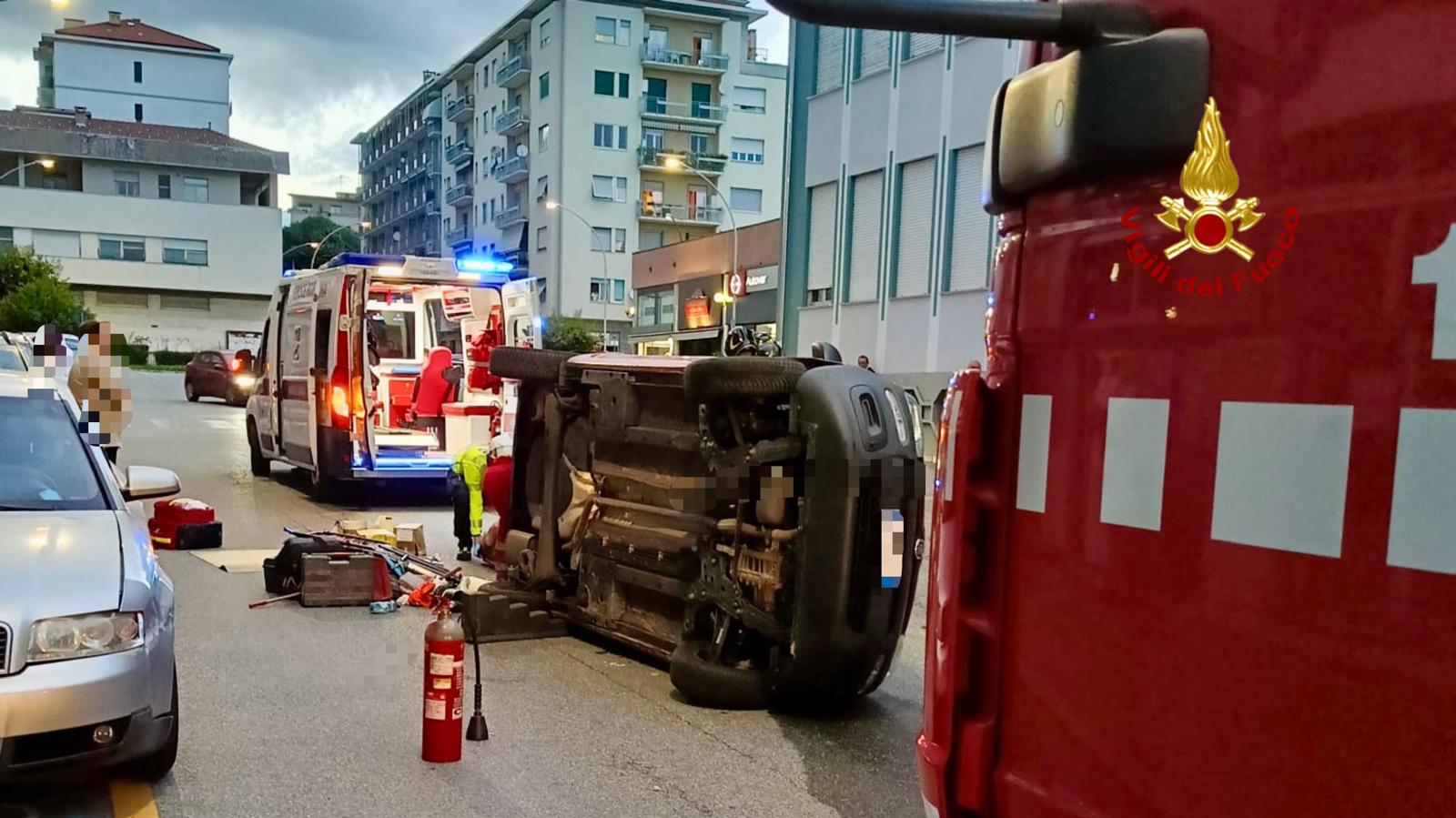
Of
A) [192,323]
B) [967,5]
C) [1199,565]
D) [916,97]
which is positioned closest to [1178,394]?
[1199,565]

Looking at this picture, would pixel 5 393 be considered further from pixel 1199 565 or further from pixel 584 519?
pixel 1199 565

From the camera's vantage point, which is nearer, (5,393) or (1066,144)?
(1066,144)

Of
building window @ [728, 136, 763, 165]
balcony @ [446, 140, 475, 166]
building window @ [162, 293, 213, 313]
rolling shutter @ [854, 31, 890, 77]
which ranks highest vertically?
balcony @ [446, 140, 475, 166]

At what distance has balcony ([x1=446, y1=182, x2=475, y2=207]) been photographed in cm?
7612

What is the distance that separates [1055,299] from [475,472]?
305 inches

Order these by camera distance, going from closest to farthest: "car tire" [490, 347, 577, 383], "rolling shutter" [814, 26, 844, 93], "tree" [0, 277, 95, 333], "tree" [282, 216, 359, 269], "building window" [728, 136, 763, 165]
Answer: "car tire" [490, 347, 577, 383] → "rolling shutter" [814, 26, 844, 93] → "tree" [0, 277, 95, 333] → "building window" [728, 136, 763, 165] → "tree" [282, 216, 359, 269]

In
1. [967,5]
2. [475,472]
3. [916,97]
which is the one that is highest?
[916,97]

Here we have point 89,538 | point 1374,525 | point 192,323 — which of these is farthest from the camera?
point 192,323

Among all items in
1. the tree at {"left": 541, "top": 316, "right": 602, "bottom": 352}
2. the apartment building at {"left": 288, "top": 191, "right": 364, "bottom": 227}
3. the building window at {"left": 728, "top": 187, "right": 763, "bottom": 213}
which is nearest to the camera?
the tree at {"left": 541, "top": 316, "right": 602, "bottom": 352}

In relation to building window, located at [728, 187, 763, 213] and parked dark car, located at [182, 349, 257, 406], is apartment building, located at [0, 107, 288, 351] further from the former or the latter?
parked dark car, located at [182, 349, 257, 406]

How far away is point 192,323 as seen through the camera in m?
62.7

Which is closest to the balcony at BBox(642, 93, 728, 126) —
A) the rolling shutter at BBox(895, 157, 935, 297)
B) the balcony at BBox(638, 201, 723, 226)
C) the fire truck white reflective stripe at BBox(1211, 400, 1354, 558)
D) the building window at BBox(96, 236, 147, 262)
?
the balcony at BBox(638, 201, 723, 226)

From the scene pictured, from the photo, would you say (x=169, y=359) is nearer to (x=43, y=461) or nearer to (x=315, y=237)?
(x=315, y=237)

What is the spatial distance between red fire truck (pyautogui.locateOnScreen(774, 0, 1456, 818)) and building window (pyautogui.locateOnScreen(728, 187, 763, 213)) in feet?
205
